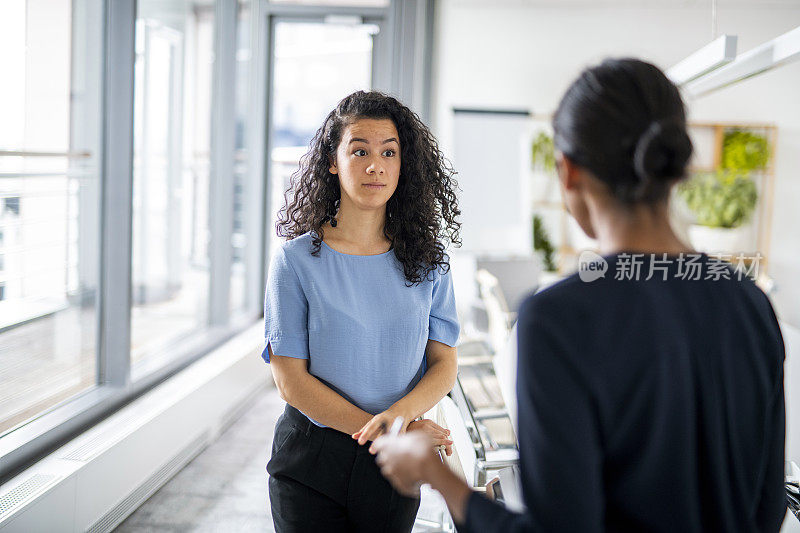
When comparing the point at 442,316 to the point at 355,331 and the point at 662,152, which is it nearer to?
the point at 355,331

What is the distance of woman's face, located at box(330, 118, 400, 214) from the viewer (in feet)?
4.54

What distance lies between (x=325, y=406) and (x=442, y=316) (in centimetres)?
34

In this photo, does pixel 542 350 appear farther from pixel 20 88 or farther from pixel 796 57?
pixel 20 88

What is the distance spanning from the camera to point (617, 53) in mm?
5539

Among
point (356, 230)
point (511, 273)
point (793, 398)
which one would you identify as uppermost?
point (356, 230)

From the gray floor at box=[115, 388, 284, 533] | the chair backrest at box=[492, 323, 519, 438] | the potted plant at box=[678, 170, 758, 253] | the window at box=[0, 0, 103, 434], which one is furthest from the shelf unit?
the window at box=[0, 0, 103, 434]

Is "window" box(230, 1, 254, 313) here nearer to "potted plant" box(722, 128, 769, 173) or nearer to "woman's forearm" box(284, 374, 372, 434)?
"woman's forearm" box(284, 374, 372, 434)

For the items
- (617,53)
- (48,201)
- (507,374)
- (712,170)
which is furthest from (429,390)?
(712,170)

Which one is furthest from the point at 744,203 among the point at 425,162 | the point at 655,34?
the point at 425,162

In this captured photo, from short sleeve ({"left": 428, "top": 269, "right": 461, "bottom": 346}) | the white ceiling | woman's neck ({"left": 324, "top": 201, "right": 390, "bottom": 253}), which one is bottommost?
short sleeve ({"left": 428, "top": 269, "right": 461, "bottom": 346})

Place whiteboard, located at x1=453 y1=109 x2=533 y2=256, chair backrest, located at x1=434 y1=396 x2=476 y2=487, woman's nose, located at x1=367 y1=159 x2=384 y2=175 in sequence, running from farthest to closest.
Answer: whiteboard, located at x1=453 y1=109 x2=533 y2=256 < chair backrest, located at x1=434 y1=396 x2=476 y2=487 < woman's nose, located at x1=367 y1=159 x2=384 y2=175

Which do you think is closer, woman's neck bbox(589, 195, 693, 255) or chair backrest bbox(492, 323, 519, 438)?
woman's neck bbox(589, 195, 693, 255)

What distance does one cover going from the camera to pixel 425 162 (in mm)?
1517

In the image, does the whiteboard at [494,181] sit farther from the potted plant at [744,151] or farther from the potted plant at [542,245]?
the potted plant at [744,151]
